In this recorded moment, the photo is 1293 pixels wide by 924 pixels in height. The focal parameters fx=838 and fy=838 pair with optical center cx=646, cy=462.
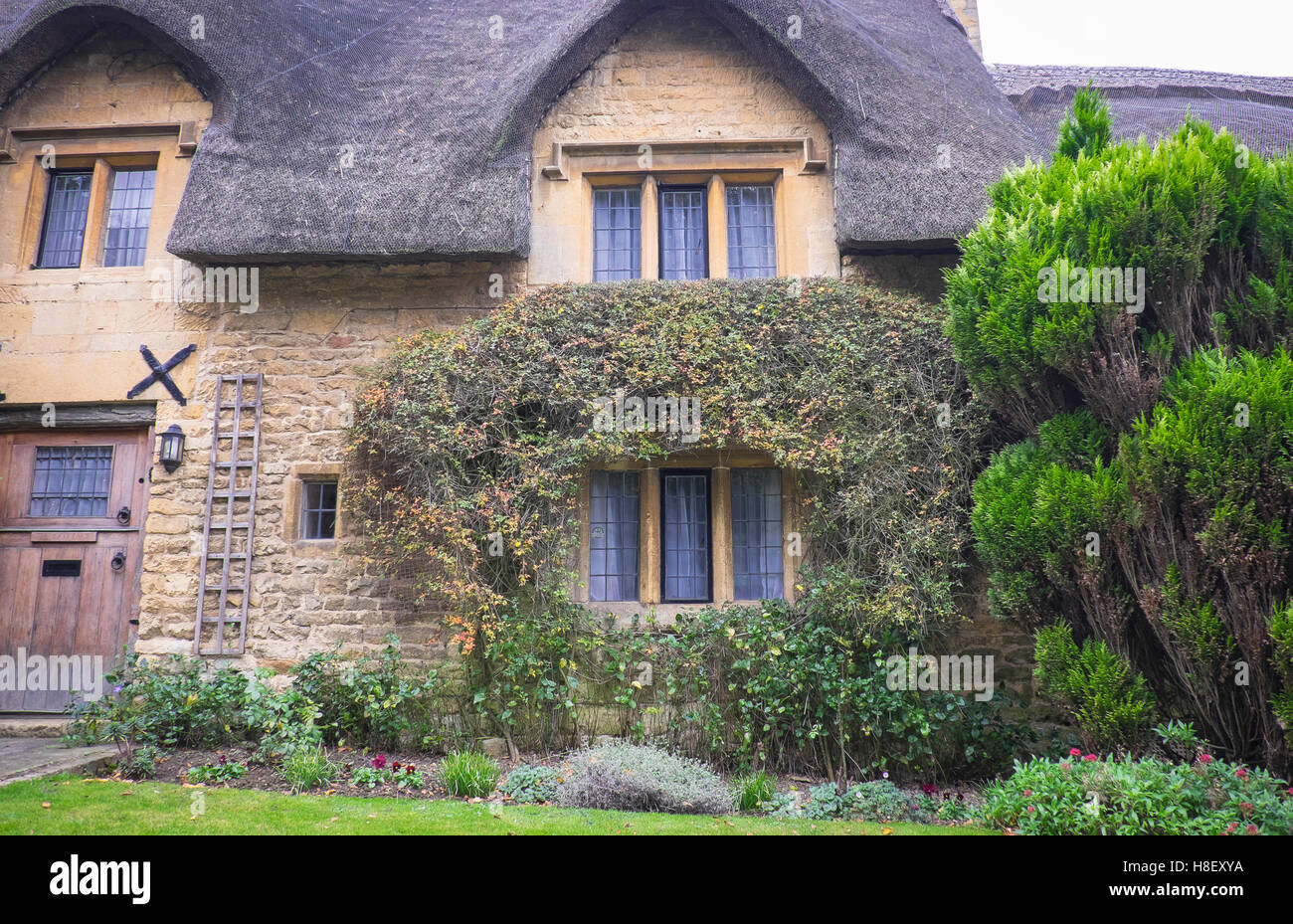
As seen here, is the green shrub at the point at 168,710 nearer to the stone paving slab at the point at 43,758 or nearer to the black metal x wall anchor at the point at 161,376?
the stone paving slab at the point at 43,758

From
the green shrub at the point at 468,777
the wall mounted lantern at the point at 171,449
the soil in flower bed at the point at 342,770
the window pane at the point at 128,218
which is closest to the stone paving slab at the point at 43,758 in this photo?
the soil in flower bed at the point at 342,770

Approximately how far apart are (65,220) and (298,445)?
10.8 ft

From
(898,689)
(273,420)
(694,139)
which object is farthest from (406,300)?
(898,689)

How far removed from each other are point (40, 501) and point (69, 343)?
4.47ft

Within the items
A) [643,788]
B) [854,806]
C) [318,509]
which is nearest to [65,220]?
[318,509]

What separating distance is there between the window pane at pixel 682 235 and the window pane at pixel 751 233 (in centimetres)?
26

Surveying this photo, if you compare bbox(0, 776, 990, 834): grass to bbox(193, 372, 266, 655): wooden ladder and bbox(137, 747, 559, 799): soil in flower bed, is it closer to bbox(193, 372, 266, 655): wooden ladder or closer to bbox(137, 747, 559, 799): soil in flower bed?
bbox(137, 747, 559, 799): soil in flower bed

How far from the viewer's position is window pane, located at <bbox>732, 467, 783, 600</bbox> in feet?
22.0

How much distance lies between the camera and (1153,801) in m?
3.98

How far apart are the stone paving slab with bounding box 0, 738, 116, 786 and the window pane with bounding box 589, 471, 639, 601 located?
3.52m

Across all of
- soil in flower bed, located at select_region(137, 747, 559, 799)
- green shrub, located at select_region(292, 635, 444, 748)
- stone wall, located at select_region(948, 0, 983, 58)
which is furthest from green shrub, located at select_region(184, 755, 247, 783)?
stone wall, located at select_region(948, 0, 983, 58)

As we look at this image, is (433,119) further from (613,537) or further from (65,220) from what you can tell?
(613,537)

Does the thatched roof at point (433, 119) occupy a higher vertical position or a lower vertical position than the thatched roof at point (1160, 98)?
lower

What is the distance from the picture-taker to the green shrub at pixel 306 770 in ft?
17.2
